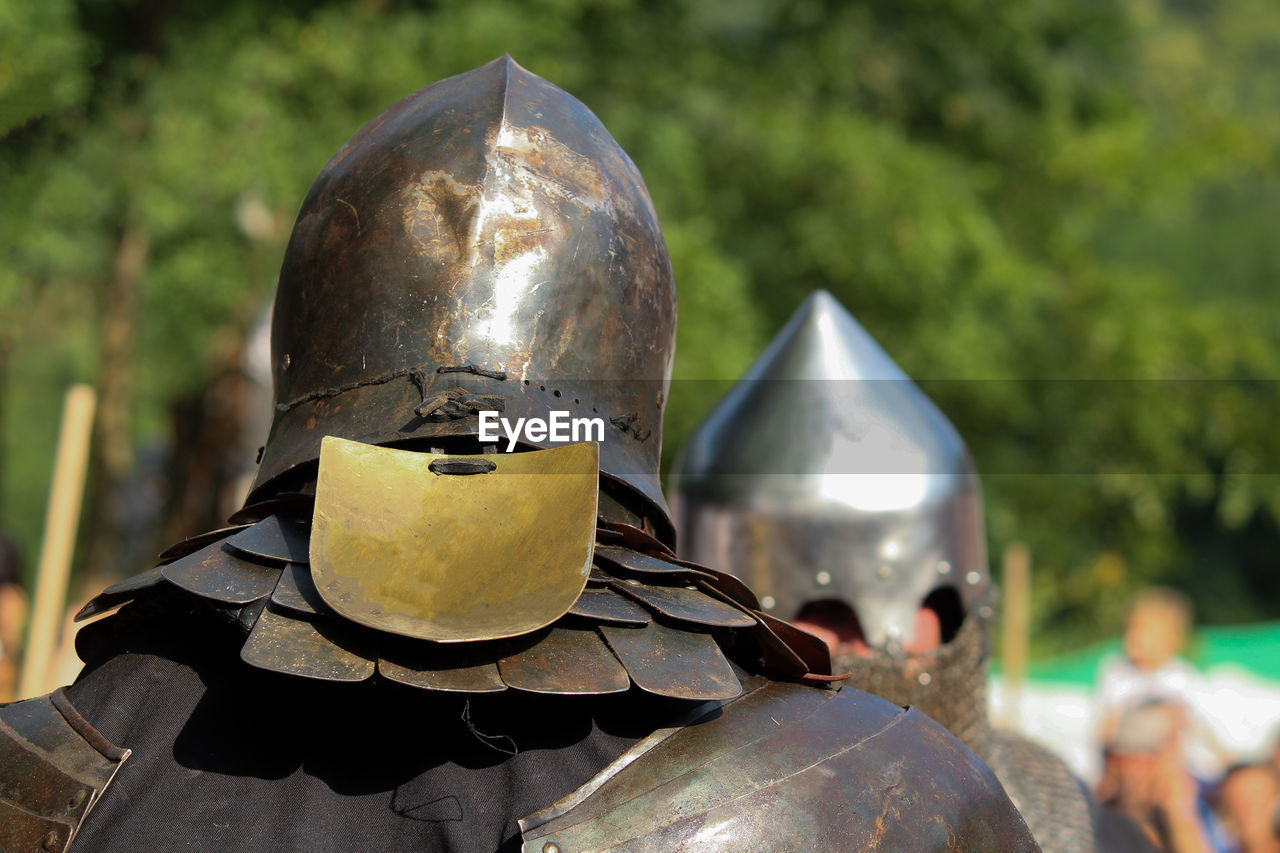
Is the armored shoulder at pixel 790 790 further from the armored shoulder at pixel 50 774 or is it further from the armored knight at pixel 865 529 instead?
the armored knight at pixel 865 529

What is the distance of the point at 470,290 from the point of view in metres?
1.72

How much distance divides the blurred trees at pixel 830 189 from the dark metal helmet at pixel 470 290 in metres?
4.51

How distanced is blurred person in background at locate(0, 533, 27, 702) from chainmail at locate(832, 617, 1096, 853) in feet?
12.2

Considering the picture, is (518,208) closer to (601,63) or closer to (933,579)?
(933,579)

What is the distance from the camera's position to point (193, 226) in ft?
25.9

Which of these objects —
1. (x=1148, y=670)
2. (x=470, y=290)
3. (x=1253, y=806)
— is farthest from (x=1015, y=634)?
(x=470, y=290)

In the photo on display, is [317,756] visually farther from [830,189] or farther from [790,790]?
[830,189]

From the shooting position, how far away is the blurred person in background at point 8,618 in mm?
5424

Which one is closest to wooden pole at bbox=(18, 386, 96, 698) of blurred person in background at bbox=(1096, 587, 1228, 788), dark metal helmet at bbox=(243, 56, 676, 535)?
dark metal helmet at bbox=(243, 56, 676, 535)

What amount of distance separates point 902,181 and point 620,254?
7.89 meters

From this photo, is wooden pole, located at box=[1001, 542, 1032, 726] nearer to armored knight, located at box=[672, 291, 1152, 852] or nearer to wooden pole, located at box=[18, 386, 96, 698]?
armored knight, located at box=[672, 291, 1152, 852]

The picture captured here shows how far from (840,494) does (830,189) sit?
21.3ft

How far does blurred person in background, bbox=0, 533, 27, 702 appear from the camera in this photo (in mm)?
5424

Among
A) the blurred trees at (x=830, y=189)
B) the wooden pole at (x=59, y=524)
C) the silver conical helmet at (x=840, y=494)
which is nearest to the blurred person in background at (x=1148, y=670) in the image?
the silver conical helmet at (x=840, y=494)
